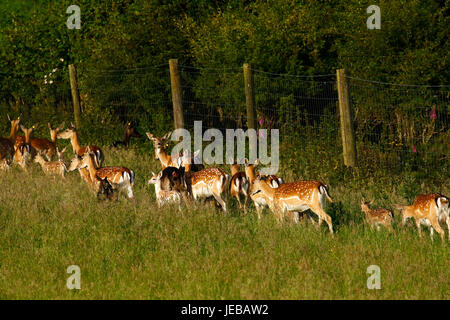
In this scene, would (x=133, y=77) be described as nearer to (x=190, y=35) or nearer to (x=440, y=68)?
(x=190, y=35)

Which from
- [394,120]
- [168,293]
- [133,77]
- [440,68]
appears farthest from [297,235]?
[133,77]

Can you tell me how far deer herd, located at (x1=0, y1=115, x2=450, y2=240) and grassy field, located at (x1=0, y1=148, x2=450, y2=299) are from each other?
0.23 meters

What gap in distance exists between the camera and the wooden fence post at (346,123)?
13.5 metres

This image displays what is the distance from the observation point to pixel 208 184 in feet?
39.0

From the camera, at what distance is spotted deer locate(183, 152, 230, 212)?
38.7ft

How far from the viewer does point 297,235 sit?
9.85 m

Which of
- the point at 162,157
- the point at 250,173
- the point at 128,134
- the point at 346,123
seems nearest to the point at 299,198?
the point at 250,173

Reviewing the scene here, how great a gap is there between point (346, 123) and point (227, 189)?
272cm

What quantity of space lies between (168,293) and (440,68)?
1035 cm

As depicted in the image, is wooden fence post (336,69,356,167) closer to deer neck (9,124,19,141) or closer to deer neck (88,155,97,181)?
deer neck (88,155,97,181)

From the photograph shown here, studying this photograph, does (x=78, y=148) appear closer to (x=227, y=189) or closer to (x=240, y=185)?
(x=227, y=189)

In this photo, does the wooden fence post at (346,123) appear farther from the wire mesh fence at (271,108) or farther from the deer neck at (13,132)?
the deer neck at (13,132)

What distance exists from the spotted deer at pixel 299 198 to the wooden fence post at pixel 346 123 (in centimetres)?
267

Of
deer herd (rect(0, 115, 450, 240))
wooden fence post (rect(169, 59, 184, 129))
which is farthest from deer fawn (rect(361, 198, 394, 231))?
wooden fence post (rect(169, 59, 184, 129))
